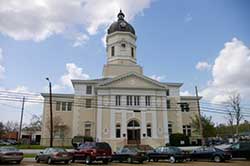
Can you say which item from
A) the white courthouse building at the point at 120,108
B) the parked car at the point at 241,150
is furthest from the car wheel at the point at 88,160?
the white courthouse building at the point at 120,108

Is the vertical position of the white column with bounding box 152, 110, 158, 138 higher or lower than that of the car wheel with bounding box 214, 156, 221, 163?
higher

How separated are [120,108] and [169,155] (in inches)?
839

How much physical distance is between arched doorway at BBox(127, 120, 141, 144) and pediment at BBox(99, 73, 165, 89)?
20.2 ft

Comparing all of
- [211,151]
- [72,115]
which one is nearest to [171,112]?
[72,115]

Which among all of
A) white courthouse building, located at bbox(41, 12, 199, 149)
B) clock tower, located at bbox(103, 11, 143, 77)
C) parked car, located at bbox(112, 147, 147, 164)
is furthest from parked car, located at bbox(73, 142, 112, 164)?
clock tower, located at bbox(103, 11, 143, 77)

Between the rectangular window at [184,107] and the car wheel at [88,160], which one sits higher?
the rectangular window at [184,107]

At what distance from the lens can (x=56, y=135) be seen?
49000 millimetres

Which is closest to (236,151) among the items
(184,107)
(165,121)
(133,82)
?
(165,121)

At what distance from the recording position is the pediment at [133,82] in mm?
46844

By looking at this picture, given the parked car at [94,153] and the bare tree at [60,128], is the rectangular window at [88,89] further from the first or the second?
the parked car at [94,153]

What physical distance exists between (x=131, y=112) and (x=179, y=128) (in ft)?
36.2

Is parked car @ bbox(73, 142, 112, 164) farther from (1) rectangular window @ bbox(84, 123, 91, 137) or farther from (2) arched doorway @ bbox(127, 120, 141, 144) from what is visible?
(1) rectangular window @ bbox(84, 123, 91, 137)

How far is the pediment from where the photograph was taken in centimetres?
4684

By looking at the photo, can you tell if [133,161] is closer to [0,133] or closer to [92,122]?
[92,122]
